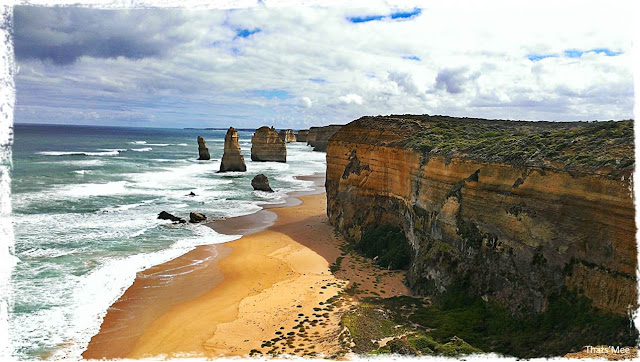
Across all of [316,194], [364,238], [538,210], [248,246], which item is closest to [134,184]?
[316,194]

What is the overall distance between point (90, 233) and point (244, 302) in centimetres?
1368

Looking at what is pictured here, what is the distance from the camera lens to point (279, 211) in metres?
33.9

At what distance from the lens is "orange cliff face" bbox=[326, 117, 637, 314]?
1041 cm

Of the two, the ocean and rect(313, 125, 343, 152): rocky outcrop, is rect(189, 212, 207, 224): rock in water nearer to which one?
the ocean

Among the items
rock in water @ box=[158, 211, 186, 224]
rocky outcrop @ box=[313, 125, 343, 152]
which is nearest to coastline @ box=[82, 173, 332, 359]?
rock in water @ box=[158, 211, 186, 224]

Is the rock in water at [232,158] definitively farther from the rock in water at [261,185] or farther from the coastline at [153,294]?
the coastline at [153,294]

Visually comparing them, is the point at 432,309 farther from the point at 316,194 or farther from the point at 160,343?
the point at 316,194

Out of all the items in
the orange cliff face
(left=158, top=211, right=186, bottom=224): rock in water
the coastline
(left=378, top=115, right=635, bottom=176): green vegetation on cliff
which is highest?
(left=378, top=115, right=635, bottom=176): green vegetation on cliff

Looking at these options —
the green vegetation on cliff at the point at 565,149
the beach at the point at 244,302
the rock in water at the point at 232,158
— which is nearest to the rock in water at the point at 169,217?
the beach at the point at 244,302

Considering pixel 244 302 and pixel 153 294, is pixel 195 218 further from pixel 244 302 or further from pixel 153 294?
pixel 244 302

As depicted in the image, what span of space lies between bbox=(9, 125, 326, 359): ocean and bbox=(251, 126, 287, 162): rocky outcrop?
1661cm

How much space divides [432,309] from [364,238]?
27.0 feet

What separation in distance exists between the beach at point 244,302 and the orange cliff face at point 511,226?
Answer: 2897 mm

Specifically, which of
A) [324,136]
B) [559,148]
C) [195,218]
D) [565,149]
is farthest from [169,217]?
[324,136]
